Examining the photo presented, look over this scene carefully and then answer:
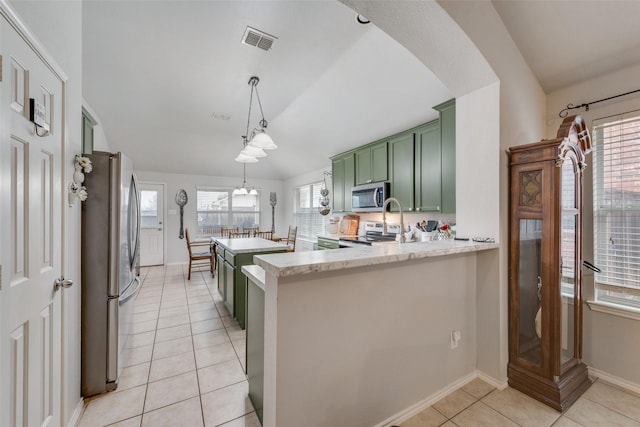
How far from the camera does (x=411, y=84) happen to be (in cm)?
274

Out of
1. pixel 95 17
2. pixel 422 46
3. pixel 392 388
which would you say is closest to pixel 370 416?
pixel 392 388

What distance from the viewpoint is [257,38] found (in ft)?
8.00

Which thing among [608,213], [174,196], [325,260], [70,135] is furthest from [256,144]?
[174,196]

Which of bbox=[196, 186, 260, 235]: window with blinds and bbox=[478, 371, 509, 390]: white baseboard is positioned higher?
bbox=[196, 186, 260, 235]: window with blinds

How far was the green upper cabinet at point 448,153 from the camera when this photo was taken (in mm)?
2647

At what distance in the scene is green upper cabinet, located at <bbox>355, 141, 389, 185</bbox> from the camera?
365 centimetres

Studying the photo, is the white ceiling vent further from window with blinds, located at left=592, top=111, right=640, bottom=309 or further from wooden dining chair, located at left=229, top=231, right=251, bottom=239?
wooden dining chair, located at left=229, top=231, right=251, bottom=239

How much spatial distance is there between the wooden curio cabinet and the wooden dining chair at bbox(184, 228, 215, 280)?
491 cm

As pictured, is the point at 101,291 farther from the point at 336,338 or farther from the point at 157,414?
the point at 336,338

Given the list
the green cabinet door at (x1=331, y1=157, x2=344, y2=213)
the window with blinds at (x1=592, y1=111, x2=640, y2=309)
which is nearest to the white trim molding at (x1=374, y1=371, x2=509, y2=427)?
the window with blinds at (x1=592, y1=111, x2=640, y2=309)

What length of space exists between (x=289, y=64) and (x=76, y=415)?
3.40 m

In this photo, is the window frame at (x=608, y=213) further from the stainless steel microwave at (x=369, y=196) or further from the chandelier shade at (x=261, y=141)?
the chandelier shade at (x=261, y=141)

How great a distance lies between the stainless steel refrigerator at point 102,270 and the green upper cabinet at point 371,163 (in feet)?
9.70

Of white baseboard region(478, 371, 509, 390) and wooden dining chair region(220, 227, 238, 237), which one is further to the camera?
wooden dining chair region(220, 227, 238, 237)
